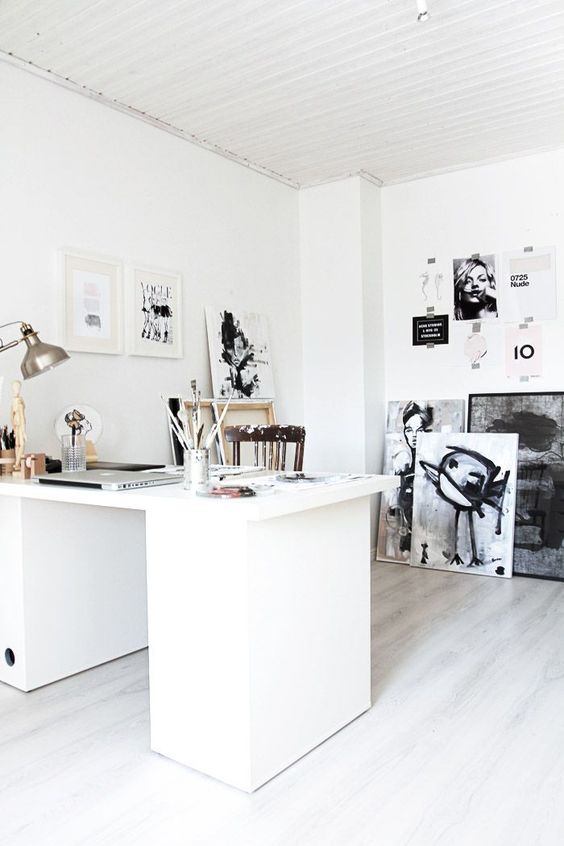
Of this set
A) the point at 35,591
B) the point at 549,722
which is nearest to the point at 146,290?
the point at 35,591

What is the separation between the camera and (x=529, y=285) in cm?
420

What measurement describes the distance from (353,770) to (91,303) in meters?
2.31

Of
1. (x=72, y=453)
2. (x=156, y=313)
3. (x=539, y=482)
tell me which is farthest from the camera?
(x=539, y=482)

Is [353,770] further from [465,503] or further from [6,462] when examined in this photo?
[465,503]

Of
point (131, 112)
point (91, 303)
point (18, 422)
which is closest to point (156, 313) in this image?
point (91, 303)

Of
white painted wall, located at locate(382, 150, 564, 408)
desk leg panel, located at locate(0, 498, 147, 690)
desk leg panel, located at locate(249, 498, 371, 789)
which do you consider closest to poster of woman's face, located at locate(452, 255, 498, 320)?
white painted wall, located at locate(382, 150, 564, 408)

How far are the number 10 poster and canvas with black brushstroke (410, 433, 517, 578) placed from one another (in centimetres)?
78

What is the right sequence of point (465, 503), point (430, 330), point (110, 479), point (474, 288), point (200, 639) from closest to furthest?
point (200, 639)
point (110, 479)
point (465, 503)
point (474, 288)
point (430, 330)

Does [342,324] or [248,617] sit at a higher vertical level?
[342,324]

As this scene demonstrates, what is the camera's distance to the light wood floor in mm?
1664

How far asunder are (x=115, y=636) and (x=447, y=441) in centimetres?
243

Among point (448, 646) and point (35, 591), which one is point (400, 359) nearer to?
point (448, 646)

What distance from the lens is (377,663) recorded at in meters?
2.71

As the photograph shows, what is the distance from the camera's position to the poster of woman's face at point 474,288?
171 inches
